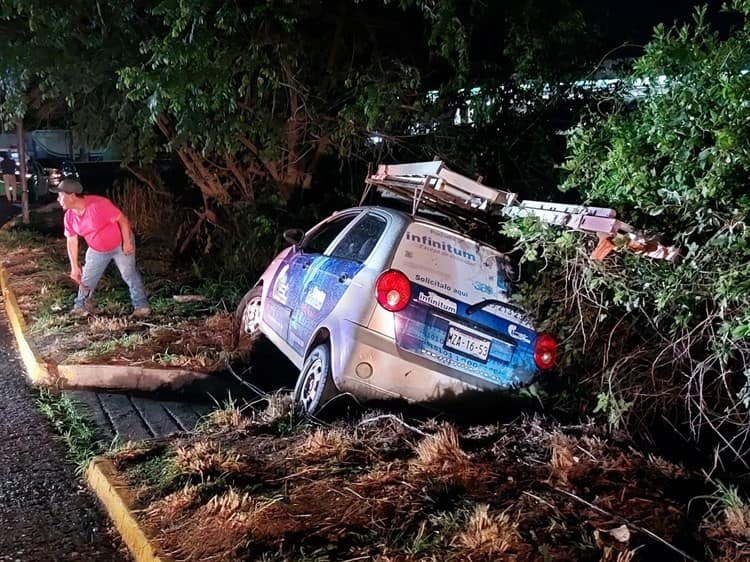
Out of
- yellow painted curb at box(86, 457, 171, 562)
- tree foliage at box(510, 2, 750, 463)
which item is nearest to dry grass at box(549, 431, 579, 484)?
tree foliage at box(510, 2, 750, 463)

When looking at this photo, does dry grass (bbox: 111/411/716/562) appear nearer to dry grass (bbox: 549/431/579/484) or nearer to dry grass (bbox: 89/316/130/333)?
dry grass (bbox: 549/431/579/484)

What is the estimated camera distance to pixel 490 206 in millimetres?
5078

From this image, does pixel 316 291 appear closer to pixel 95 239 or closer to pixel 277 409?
pixel 277 409

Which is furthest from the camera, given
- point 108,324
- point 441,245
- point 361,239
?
point 108,324

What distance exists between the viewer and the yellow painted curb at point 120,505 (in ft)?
11.3

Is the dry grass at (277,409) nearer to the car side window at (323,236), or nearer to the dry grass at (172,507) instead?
the dry grass at (172,507)

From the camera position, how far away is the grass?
461cm

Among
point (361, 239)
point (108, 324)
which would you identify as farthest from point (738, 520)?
point (108, 324)

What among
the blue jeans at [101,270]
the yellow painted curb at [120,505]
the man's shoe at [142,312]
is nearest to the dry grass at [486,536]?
the yellow painted curb at [120,505]

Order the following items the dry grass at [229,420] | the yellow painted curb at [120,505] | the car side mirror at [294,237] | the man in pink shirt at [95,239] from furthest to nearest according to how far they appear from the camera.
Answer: the man in pink shirt at [95,239]
the car side mirror at [294,237]
the dry grass at [229,420]
the yellow painted curb at [120,505]

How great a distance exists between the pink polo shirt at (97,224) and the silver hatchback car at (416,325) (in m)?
3.19

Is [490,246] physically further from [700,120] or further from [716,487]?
[716,487]

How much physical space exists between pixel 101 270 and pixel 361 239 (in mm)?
3529

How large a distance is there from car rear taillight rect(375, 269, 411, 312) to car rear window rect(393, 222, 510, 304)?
64 mm
